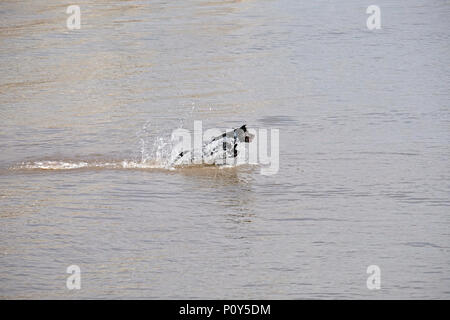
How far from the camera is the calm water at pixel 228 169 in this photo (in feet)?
21.3

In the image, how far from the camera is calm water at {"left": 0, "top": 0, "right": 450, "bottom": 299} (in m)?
6.50

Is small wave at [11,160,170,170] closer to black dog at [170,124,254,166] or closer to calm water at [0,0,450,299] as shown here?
calm water at [0,0,450,299]

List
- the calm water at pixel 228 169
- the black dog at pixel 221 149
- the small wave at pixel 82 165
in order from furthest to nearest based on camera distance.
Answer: the black dog at pixel 221 149 → the small wave at pixel 82 165 → the calm water at pixel 228 169

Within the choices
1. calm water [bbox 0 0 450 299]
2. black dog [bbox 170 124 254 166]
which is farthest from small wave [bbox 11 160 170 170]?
black dog [bbox 170 124 254 166]

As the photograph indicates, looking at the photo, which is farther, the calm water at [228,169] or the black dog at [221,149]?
the black dog at [221,149]

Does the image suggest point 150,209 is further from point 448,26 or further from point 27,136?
point 448,26

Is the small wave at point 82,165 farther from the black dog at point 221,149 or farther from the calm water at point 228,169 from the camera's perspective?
the black dog at point 221,149

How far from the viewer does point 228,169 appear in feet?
29.1

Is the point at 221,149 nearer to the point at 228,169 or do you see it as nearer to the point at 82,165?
the point at 228,169

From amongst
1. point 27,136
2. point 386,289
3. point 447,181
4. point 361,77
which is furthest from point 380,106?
point 386,289

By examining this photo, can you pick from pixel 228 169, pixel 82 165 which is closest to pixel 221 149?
pixel 228 169

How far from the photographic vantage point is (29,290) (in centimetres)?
624

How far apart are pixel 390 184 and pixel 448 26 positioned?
27.4 feet

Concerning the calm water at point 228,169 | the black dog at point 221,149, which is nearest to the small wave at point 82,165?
the calm water at point 228,169
